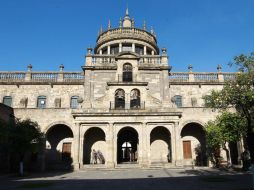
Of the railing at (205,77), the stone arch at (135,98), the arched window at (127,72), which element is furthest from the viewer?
the railing at (205,77)

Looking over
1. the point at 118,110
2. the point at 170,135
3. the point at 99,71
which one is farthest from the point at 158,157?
the point at 99,71

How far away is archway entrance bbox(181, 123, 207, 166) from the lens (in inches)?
1242

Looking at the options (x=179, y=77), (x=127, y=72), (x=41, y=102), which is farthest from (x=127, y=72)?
(x=41, y=102)

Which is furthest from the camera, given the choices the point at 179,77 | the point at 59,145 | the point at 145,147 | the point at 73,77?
the point at 179,77

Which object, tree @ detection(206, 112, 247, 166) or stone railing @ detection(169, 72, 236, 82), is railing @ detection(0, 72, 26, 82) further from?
tree @ detection(206, 112, 247, 166)

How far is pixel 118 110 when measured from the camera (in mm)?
28578

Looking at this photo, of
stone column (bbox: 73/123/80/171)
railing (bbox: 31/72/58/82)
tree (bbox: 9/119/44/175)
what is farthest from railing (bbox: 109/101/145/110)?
railing (bbox: 31/72/58/82)

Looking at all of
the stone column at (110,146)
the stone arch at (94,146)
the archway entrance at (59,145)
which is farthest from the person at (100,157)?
the archway entrance at (59,145)

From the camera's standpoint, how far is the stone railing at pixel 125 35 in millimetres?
41188

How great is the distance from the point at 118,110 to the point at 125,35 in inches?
657

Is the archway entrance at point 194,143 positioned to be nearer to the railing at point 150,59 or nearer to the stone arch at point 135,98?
the stone arch at point 135,98

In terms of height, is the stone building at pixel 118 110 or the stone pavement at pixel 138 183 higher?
the stone building at pixel 118 110

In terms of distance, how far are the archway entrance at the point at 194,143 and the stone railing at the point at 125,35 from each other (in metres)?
17.1

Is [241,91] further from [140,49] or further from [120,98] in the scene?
[140,49]
